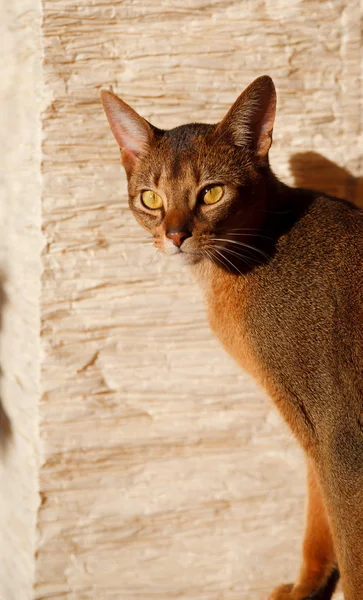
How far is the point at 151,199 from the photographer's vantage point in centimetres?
187

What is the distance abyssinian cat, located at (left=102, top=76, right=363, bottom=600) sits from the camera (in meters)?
1.74

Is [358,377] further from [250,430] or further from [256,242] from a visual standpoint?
[250,430]

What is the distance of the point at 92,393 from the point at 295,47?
4.24 feet

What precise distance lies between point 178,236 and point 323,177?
77 cm

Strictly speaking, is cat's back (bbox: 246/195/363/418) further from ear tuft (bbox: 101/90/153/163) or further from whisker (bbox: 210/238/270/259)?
ear tuft (bbox: 101/90/153/163)

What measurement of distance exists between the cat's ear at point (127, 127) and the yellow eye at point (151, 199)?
0.43 ft

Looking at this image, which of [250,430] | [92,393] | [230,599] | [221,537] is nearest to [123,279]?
[92,393]

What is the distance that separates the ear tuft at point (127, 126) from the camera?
1845 millimetres

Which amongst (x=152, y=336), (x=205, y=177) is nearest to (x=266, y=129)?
(x=205, y=177)

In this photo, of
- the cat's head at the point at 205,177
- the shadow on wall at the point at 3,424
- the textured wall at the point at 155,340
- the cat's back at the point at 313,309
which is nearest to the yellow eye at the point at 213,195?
the cat's head at the point at 205,177

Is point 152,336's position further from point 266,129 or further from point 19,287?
point 266,129

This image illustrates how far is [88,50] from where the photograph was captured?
2.09 m

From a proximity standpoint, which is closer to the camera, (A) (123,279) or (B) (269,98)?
(B) (269,98)

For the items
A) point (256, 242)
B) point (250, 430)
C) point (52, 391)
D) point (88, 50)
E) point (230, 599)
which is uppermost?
point (88, 50)
